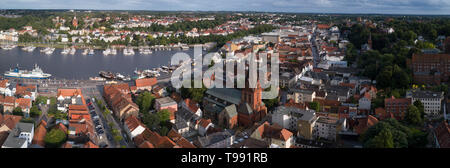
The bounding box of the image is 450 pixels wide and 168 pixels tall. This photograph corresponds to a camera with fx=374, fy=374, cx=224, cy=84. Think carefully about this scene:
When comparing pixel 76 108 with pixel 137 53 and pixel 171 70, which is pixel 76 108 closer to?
pixel 171 70

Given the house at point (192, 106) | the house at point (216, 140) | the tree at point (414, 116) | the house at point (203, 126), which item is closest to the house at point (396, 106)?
the tree at point (414, 116)

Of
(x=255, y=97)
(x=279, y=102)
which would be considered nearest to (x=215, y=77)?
(x=279, y=102)

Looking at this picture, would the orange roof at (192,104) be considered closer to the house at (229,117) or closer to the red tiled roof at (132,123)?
the house at (229,117)

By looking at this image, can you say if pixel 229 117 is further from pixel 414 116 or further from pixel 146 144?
pixel 414 116

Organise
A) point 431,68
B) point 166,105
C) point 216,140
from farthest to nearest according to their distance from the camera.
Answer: point 431,68 → point 166,105 → point 216,140

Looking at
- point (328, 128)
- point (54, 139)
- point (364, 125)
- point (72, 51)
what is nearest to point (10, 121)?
point (54, 139)

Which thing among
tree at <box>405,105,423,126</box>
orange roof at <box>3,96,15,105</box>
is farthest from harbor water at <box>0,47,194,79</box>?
tree at <box>405,105,423,126</box>
